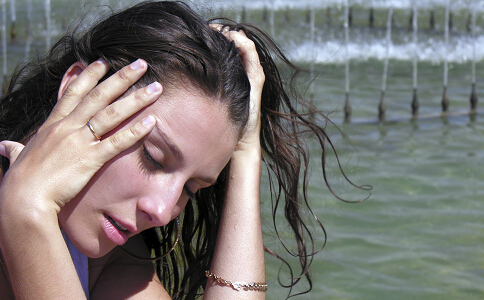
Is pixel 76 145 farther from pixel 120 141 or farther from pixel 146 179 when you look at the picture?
pixel 146 179

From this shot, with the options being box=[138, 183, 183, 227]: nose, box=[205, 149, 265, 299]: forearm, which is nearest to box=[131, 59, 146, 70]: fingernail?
box=[138, 183, 183, 227]: nose

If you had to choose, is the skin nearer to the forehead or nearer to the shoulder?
the forehead

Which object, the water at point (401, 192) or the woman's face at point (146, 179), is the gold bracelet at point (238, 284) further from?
the water at point (401, 192)

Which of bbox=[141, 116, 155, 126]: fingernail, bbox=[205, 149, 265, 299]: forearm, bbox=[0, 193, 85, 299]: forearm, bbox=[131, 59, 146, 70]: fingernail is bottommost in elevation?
bbox=[205, 149, 265, 299]: forearm

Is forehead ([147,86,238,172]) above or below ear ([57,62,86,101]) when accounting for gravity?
below

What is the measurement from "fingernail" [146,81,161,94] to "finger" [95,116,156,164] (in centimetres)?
12

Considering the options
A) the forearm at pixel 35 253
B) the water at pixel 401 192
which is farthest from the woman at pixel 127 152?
the water at pixel 401 192

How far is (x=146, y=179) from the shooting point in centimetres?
192

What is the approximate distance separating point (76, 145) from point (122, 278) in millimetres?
791

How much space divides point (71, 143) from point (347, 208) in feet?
11.2

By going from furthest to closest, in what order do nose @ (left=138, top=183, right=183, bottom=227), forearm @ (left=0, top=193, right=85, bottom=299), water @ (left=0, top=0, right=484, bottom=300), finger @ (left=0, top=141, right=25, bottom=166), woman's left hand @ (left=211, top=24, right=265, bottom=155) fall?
water @ (left=0, top=0, right=484, bottom=300) < woman's left hand @ (left=211, top=24, right=265, bottom=155) < finger @ (left=0, top=141, right=25, bottom=166) < nose @ (left=138, top=183, right=183, bottom=227) < forearm @ (left=0, top=193, right=85, bottom=299)

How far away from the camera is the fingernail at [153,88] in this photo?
6.34 ft

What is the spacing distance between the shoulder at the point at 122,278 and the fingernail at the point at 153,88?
0.87 meters

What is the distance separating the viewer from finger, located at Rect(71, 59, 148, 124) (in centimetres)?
193
